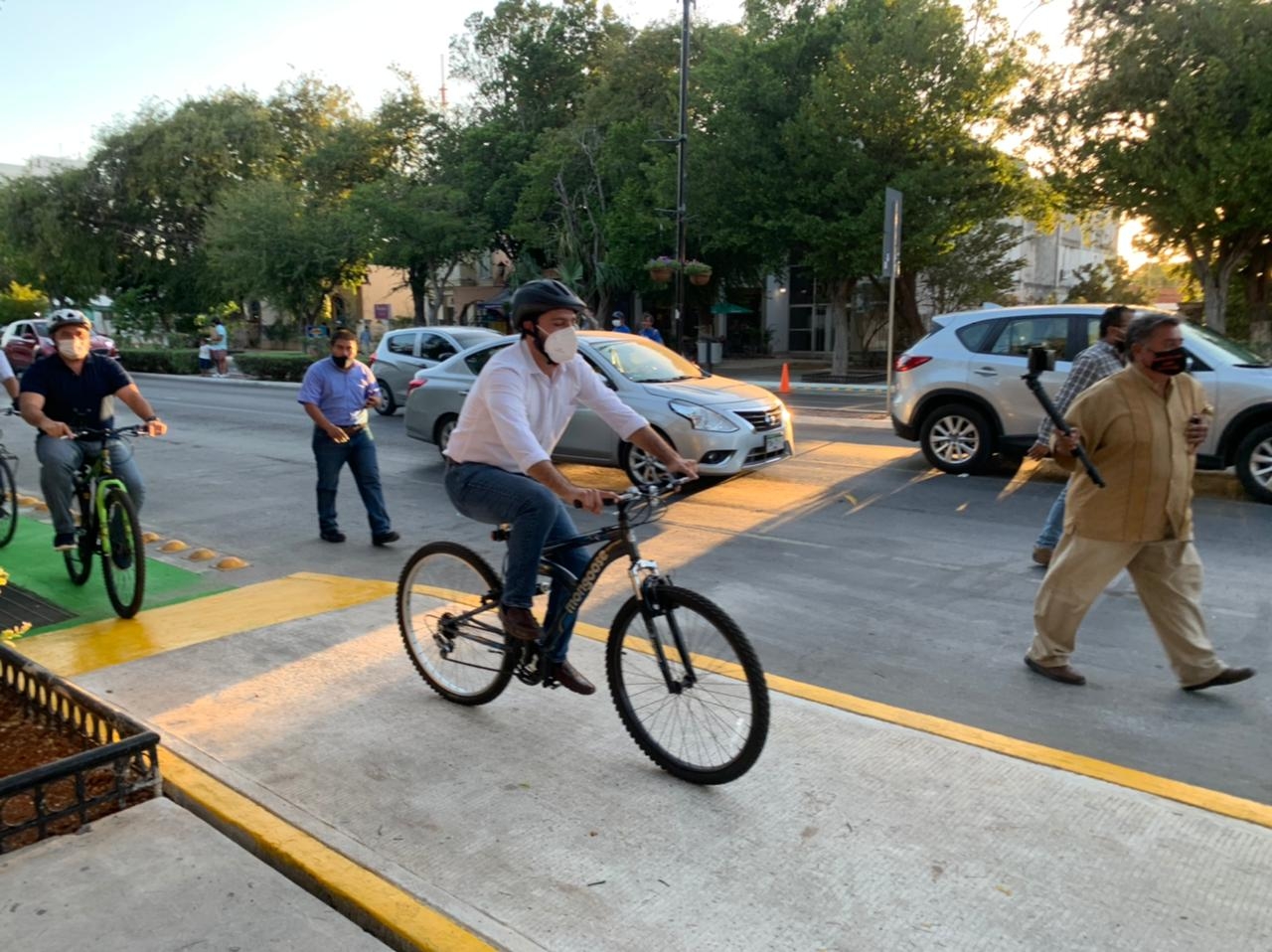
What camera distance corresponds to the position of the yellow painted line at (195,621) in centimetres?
491

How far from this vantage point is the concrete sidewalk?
2.66 meters

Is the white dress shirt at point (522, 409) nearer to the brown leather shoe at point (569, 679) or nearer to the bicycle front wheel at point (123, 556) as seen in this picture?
the brown leather shoe at point (569, 679)

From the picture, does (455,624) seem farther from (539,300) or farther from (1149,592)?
(1149,592)

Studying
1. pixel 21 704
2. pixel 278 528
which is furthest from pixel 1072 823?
pixel 278 528

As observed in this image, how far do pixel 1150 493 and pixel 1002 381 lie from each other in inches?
236

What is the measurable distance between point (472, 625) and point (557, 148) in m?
32.7

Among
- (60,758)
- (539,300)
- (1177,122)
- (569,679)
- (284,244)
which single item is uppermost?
(1177,122)

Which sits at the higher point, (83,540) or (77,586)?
(83,540)

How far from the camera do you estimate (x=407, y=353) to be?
16.7 meters

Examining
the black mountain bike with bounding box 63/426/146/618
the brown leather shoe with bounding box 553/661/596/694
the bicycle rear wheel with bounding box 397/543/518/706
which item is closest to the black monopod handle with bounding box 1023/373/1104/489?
the brown leather shoe with bounding box 553/661/596/694

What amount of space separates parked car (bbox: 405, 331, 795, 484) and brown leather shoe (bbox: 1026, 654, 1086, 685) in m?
4.53

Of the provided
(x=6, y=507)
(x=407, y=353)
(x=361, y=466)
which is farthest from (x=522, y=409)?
(x=407, y=353)

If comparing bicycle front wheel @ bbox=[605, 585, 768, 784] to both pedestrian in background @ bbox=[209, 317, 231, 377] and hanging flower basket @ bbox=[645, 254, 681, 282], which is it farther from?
pedestrian in background @ bbox=[209, 317, 231, 377]

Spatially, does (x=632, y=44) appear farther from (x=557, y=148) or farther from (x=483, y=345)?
(x=483, y=345)
